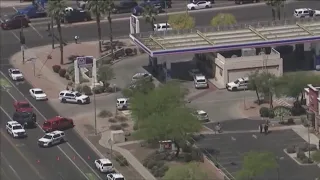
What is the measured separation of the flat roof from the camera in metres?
159

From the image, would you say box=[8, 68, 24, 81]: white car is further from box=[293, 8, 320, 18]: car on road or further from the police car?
box=[293, 8, 320, 18]: car on road

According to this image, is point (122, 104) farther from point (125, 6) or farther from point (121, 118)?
point (125, 6)

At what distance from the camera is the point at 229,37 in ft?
530

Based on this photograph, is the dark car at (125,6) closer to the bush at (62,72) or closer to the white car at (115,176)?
the bush at (62,72)

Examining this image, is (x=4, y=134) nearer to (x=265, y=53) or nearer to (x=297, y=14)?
(x=265, y=53)

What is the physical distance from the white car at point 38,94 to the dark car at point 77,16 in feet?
122

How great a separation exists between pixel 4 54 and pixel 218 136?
4865 cm

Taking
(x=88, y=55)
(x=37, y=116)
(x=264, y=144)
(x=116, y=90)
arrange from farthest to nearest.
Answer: (x=88, y=55) < (x=116, y=90) < (x=37, y=116) < (x=264, y=144)

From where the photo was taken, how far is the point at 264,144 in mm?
134125

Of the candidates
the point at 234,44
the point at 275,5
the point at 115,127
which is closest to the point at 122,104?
the point at 115,127

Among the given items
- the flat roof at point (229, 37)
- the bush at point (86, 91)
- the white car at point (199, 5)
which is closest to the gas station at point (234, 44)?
the flat roof at point (229, 37)

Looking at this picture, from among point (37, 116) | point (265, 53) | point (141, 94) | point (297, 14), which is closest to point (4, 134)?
point (37, 116)

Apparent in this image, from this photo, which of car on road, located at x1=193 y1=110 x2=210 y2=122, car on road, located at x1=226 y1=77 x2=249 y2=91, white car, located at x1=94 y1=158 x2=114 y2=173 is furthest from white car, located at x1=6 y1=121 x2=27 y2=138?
car on road, located at x1=226 y1=77 x2=249 y2=91

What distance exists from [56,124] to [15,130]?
4.82 metres
